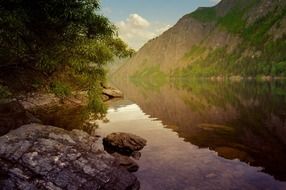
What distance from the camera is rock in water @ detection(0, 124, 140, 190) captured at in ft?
52.4

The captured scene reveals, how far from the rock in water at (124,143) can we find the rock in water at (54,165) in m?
6.45

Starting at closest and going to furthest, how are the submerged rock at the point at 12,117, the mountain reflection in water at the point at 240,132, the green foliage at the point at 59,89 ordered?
the submerged rock at the point at 12,117, the mountain reflection in water at the point at 240,132, the green foliage at the point at 59,89

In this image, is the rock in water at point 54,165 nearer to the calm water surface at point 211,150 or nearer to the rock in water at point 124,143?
the calm water surface at point 211,150

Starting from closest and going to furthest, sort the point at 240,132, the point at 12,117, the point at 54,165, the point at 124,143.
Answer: the point at 54,165
the point at 124,143
the point at 12,117
the point at 240,132

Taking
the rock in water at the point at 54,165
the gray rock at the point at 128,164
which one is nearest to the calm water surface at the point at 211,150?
the gray rock at the point at 128,164

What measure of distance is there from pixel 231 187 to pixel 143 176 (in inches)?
194

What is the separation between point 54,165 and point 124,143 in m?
9.49

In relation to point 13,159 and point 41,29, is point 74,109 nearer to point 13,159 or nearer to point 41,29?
point 41,29

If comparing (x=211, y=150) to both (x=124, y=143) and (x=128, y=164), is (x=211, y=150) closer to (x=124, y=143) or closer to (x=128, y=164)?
(x=124, y=143)

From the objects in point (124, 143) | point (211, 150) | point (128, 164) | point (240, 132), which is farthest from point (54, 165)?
point (240, 132)

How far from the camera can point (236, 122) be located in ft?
133

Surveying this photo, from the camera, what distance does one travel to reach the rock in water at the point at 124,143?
25.4m

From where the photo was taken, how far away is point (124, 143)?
1007 inches

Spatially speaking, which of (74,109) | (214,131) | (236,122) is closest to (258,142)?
(214,131)
